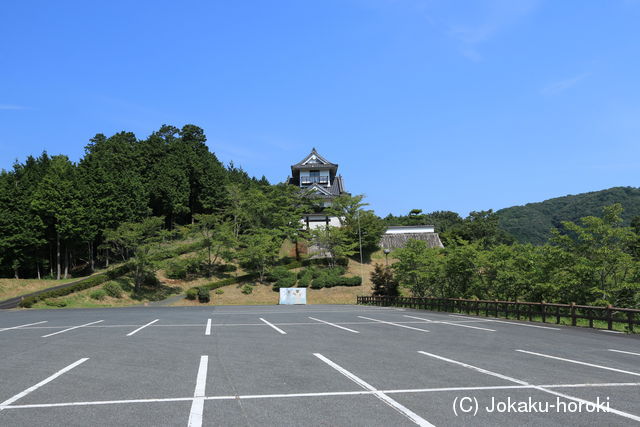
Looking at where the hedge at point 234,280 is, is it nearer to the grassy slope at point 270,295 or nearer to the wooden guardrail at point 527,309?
the grassy slope at point 270,295

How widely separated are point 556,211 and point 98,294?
11770 cm

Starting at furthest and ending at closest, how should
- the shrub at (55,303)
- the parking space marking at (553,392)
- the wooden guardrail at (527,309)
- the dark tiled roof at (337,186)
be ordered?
the dark tiled roof at (337,186), the shrub at (55,303), the wooden guardrail at (527,309), the parking space marking at (553,392)

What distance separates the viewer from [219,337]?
1288 centimetres

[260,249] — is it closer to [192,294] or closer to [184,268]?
[184,268]

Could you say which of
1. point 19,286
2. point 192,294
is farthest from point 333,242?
point 19,286

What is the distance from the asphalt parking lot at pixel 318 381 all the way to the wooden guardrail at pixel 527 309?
375 cm

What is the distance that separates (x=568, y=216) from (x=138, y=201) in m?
105

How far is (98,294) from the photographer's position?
40.2 meters

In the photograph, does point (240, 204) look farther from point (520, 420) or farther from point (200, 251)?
point (520, 420)

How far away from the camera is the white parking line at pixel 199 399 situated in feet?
15.9

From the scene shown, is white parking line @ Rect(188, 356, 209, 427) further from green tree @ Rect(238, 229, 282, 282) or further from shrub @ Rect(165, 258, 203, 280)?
green tree @ Rect(238, 229, 282, 282)

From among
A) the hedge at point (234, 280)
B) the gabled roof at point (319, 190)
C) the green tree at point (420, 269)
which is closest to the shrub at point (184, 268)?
the hedge at point (234, 280)

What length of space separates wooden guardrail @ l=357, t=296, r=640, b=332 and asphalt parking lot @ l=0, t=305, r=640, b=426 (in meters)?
3.75

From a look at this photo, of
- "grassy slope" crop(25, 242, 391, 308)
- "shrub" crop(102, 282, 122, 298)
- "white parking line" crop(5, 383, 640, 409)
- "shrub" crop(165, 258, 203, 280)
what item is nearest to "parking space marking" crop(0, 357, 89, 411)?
"white parking line" crop(5, 383, 640, 409)
